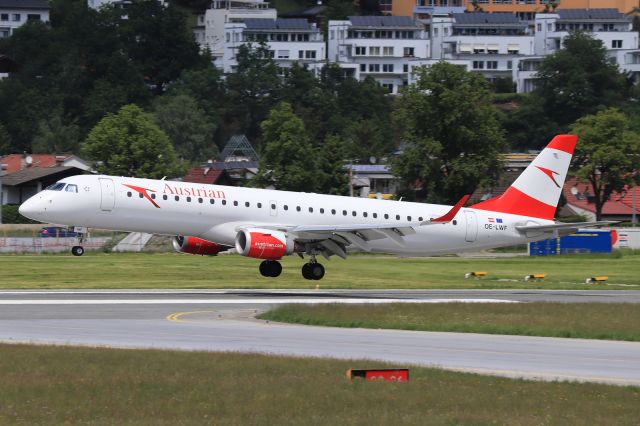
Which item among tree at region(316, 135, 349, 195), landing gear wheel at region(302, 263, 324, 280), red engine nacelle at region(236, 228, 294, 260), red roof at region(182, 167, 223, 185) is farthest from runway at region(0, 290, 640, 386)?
red roof at region(182, 167, 223, 185)

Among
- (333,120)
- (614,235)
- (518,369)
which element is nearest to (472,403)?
(518,369)

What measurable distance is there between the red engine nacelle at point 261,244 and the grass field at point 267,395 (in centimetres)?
2014

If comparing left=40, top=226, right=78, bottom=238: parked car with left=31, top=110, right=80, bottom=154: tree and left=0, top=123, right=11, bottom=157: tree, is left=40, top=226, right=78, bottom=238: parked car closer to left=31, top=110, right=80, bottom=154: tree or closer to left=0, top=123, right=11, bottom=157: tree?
left=31, top=110, right=80, bottom=154: tree

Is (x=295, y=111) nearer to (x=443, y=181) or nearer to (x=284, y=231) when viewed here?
(x=443, y=181)

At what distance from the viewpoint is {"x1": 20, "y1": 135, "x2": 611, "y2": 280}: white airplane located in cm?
4647

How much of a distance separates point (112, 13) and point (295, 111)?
32.8 m

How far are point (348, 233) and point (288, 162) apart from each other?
195ft

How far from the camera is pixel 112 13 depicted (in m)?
179

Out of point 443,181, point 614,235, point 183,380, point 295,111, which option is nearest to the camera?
point 183,380

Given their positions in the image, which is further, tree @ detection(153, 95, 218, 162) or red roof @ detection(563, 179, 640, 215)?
tree @ detection(153, 95, 218, 162)

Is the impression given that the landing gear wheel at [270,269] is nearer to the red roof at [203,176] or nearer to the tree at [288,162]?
the tree at [288,162]

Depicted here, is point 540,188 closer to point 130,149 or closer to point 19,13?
point 130,149

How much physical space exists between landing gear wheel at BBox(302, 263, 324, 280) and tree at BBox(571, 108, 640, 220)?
57.1m

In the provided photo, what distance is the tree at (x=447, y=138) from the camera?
99.2 metres
